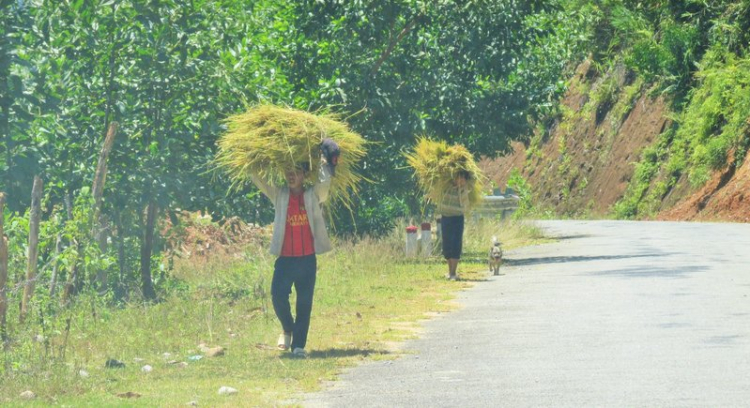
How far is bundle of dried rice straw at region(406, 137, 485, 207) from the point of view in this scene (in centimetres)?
2123

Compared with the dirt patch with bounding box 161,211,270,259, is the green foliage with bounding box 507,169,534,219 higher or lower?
higher

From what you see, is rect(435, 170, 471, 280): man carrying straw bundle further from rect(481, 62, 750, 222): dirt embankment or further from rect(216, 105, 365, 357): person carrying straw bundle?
rect(481, 62, 750, 222): dirt embankment

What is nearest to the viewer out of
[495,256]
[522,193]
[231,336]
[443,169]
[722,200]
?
[231,336]

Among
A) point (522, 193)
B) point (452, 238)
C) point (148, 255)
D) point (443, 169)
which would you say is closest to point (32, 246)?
point (148, 255)

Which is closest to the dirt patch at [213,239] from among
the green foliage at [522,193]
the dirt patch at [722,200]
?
the dirt patch at [722,200]

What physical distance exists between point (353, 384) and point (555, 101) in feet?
66.3

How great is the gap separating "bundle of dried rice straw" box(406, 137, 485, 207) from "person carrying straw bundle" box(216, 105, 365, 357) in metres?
8.38

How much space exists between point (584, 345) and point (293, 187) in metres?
2.99

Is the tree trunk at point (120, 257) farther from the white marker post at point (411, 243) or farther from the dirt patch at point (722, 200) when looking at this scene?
the dirt patch at point (722, 200)

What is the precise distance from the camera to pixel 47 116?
1681 cm

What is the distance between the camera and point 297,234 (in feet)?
41.1

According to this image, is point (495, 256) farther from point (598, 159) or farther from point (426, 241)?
point (598, 159)

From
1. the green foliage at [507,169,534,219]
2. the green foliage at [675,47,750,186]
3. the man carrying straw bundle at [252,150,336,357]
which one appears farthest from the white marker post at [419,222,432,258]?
the green foliage at [507,169,534,219]

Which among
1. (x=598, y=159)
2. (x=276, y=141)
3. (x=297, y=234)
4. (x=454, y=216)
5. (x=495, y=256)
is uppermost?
(x=598, y=159)
